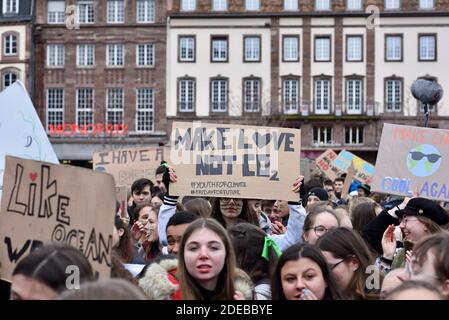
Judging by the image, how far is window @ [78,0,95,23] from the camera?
170 feet

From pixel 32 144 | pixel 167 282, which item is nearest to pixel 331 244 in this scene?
pixel 167 282

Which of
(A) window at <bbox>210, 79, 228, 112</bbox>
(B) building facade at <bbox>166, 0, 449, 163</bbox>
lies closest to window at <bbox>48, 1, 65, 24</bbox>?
(B) building facade at <bbox>166, 0, 449, 163</bbox>

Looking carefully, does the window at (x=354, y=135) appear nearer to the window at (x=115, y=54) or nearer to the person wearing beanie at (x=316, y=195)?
the window at (x=115, y=54)

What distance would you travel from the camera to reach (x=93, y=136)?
167ft

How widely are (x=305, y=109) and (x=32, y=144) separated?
143 feet

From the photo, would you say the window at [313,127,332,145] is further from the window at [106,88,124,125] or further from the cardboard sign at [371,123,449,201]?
the cardboard sign at [371,123,449,201]

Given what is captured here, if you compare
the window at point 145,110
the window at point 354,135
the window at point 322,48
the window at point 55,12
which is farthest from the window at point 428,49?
the window at point 55,12

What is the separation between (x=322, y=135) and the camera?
164ft

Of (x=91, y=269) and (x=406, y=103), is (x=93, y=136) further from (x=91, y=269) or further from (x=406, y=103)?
(x=91, y=269)

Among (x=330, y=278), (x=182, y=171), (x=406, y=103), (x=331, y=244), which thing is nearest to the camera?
(x=330, y=278)

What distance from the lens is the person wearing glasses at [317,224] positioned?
6.54m

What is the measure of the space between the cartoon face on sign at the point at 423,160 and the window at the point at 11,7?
46.4 metres

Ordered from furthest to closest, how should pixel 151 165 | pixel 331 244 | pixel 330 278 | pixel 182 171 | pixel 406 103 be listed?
pixel 406 103 → pixel 151 165 → pixel 182 171 → pixel 331 244 → pixel 330 278

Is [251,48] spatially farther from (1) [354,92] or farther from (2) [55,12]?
(2) [55,12]
